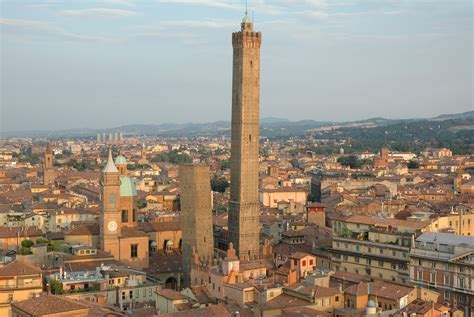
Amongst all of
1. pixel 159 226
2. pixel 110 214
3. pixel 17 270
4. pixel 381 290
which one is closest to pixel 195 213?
pixel 110 214

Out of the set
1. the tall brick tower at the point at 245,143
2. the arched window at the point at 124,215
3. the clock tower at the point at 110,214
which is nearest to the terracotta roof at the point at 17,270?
the clock tower at the point at 110,214

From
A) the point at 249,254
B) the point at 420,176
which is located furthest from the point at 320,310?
the point at 420,176

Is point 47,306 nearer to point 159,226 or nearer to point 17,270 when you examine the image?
point 17,270

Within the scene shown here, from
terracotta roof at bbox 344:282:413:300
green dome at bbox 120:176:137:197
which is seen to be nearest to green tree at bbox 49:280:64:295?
terracotta roof at bbox 344:282:413:300

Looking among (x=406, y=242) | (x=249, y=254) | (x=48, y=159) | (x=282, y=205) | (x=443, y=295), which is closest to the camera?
(x=443, y=295)

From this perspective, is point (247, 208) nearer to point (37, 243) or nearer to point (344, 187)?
point (37, 243)

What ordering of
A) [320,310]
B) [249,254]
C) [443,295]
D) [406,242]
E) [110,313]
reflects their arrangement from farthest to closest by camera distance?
[249,254] → [406,242] → [443,295] → [320,310] → [110,313]
